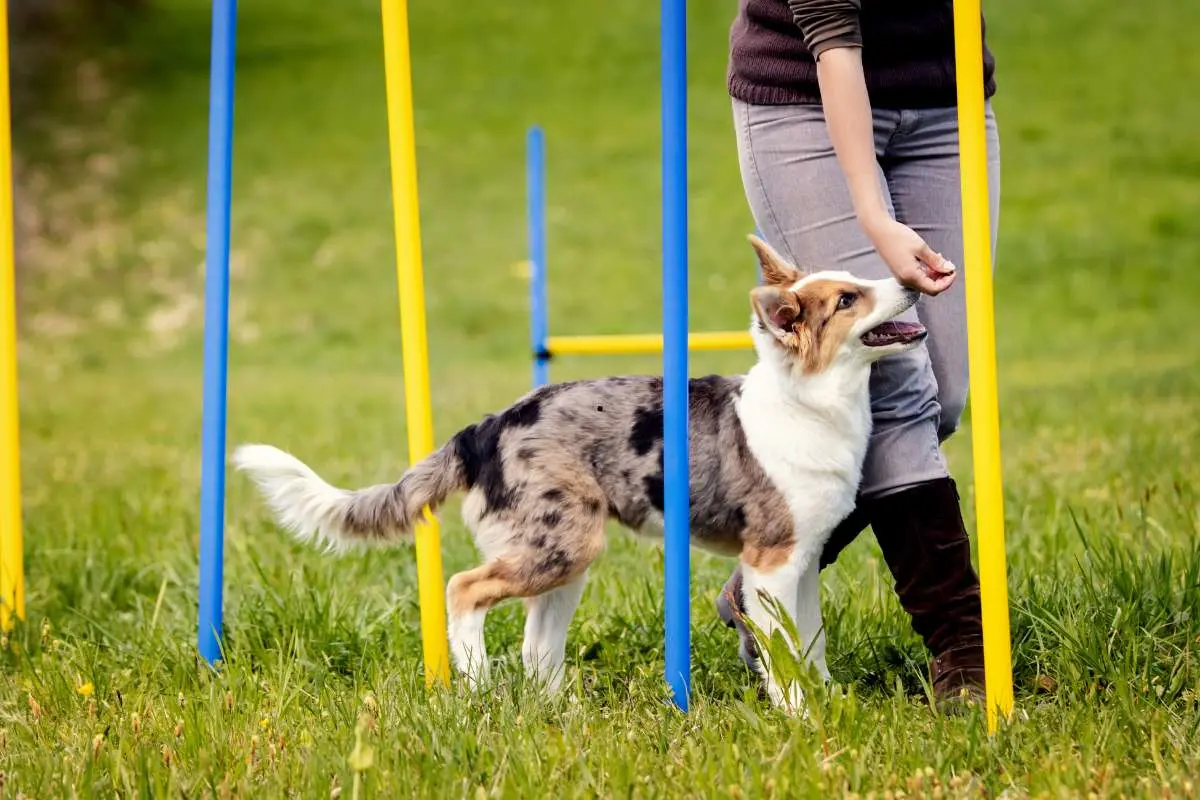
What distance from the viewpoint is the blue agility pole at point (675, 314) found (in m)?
3.01

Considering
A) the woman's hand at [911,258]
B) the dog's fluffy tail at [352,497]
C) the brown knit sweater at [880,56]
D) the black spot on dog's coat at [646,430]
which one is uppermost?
the brown knit sweater at [880,56]

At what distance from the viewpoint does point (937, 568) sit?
3350mm

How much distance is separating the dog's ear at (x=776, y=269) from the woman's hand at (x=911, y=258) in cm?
34

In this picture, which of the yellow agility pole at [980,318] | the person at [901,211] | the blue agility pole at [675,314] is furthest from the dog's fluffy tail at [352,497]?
the yellow agility pole at [980,318]

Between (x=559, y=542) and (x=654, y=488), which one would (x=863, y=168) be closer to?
(x=654, y=488)

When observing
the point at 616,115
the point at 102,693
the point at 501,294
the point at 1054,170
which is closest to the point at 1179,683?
the point at 102,693

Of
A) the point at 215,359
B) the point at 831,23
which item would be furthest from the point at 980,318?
the point at 215,359

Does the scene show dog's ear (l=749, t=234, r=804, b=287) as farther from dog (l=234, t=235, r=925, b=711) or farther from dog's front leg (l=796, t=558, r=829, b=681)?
dog's front leg (l=796, t=558, r=829, b=681)

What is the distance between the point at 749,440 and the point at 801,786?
102cm

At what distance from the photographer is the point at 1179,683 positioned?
321 cm

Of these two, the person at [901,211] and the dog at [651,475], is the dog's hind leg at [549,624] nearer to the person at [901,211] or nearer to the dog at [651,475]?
the dog at [651,475]

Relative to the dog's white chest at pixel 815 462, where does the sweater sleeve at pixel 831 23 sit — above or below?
above

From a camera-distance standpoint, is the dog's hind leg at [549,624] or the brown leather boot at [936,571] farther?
the dog's hind leg at [549,624]

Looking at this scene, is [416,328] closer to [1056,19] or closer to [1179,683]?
[1179,683]
